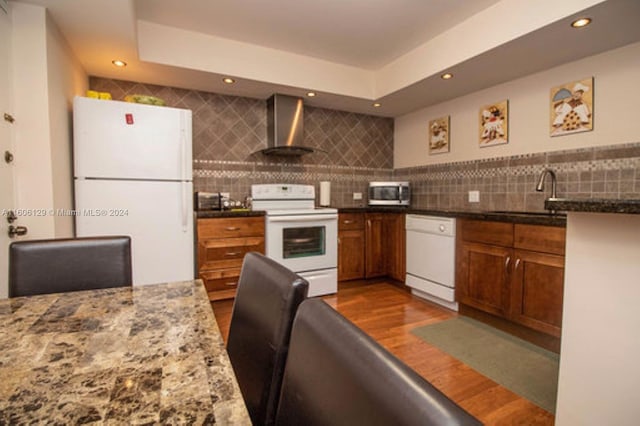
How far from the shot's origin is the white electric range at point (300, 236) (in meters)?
2.99

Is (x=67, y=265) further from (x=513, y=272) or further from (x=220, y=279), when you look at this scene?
(x=513, y=272)

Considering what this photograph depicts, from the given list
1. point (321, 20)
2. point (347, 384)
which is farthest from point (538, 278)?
point (321, 20)

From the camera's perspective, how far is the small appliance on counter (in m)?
3.03

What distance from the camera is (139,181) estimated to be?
2.37 meters

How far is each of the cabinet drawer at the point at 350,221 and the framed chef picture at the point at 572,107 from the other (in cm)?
187

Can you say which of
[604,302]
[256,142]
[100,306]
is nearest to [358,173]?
[256,142]

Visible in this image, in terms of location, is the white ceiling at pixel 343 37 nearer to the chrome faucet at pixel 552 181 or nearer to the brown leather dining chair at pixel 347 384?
the chrome faucet at pixel 552 181

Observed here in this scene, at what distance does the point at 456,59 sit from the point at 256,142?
2.11 m

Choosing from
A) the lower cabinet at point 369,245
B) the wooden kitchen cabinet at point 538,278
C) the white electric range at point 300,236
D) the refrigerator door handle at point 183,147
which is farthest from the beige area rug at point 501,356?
the refrigerator door handle at point 183,147

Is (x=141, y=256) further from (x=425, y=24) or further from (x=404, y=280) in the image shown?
(x=425, y=24)

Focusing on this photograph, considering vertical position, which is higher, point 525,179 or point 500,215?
point 525,179

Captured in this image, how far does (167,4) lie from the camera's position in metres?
2.30

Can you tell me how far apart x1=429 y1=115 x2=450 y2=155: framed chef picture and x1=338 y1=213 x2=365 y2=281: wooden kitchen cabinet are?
1.19m

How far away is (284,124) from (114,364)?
3070mm
